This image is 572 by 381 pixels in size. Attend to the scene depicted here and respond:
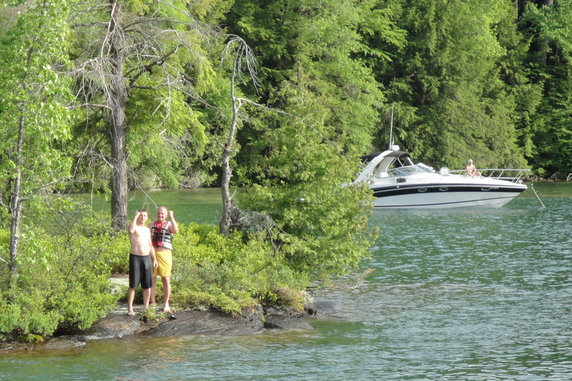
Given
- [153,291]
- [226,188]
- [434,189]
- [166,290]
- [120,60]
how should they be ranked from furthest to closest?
[434,189] < [120,60] < [226,188] < [153,291] < [166,290]

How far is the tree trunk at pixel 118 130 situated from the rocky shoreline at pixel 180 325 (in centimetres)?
538

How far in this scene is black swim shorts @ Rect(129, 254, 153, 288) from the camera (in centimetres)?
1656

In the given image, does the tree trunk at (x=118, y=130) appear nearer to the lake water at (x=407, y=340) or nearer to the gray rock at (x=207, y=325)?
the lake water at (x=407, y=340)

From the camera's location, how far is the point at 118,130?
73.6 ft

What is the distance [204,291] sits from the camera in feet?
58.8

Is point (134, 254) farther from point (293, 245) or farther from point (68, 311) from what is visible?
point (293, 245)

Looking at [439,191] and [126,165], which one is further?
[439,191]

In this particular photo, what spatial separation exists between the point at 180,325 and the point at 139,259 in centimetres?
135

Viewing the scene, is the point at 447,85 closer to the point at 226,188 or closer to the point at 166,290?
the point at 226,188

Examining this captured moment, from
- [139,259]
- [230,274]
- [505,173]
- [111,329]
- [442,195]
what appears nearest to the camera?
[111,329]

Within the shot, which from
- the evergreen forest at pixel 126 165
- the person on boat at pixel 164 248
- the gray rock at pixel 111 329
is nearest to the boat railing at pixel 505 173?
the evergreen forest at pixel 126 165

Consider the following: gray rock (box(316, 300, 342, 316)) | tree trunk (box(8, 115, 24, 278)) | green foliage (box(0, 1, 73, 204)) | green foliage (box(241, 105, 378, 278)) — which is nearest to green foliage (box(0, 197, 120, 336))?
tree trunk (box(8, 115, 24, 278))

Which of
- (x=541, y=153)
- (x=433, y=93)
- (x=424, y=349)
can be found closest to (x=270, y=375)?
(x=424, y=349)

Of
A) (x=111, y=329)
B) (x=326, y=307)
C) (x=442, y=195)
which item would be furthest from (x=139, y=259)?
(x=442, y=195)
